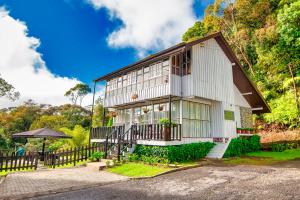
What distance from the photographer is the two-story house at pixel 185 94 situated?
44.2 ft

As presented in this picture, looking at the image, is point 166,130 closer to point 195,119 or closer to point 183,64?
point 195,119

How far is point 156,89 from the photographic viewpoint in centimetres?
1430

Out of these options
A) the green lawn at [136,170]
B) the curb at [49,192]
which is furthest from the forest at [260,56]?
the curb at [49,192]

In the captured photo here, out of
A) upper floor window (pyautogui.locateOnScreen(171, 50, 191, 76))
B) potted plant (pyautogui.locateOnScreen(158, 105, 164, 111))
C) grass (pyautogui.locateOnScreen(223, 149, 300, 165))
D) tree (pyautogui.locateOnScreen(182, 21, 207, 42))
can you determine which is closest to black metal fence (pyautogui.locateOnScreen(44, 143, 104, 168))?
potted plant (pyautogui.locateOnScreen(158, 105, 164, 111))

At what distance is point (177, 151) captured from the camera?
1206 cm

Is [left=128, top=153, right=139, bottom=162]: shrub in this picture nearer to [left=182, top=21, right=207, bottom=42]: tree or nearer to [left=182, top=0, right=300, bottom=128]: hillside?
[left=182, top=0, right=300, bottom=128]: hillside

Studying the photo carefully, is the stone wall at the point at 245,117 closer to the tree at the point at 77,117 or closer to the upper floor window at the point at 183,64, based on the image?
the upper floor window at the point at 183,64

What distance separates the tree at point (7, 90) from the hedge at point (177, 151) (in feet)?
111

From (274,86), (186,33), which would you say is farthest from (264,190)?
(186,33)

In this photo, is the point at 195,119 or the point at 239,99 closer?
the point at 195,119

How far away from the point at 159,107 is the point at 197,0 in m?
23.2

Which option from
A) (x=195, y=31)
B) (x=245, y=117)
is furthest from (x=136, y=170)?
(x=195, y=31)

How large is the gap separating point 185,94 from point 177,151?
3780mm

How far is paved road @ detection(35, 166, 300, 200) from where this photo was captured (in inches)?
242
